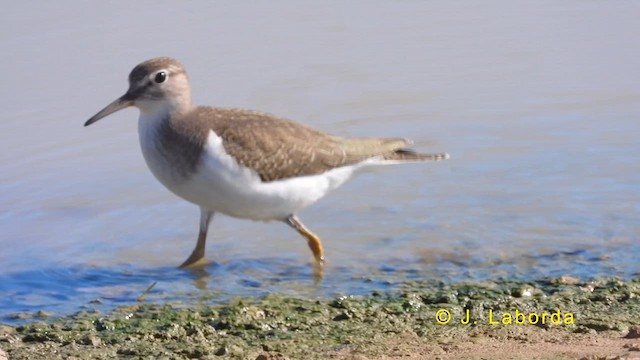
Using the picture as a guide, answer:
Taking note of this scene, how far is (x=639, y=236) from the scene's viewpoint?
8.63m

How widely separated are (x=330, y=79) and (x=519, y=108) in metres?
1.69

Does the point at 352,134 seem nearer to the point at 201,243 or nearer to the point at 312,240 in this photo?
the point at 312,240

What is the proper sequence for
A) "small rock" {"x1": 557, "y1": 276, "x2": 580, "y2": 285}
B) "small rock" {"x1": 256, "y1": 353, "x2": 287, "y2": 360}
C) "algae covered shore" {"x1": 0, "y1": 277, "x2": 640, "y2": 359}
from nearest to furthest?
"small rock" {"x1": 256, "y1": 353, "x2": 287, "y2": 360} < "algae covered shore" {"x1": 0, "y1": 277, "x2": 640, "y2": 359} < "small rock" {"x1": 557, "y1": 276, "x2": 580, "y2": 285}

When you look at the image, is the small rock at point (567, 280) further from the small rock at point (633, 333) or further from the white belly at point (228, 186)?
the white belly at point (228, 186)

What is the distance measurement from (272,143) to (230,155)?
0.37 meters

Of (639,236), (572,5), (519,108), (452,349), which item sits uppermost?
(572,5)

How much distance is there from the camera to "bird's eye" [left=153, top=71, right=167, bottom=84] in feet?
28.8

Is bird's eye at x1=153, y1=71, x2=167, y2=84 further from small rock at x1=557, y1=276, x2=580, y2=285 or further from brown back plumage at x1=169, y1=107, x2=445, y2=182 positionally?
small rock at x1=557, y1=276, x2=580, y2=285

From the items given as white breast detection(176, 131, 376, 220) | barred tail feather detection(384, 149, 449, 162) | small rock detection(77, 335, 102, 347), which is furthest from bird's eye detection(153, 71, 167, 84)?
small rock detection(77, 335, 102, 347)

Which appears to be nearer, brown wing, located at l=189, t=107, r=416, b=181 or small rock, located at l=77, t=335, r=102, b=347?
small rock, located at l=77, t=335, r=102, b=347

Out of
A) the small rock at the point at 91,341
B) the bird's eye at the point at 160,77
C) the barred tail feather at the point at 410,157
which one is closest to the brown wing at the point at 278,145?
the barred tail feather at the point at 410,157

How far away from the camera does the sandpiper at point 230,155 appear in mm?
8383

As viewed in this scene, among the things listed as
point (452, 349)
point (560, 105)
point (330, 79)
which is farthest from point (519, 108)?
point (452, 349)

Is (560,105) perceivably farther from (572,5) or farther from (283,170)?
(283,170)
